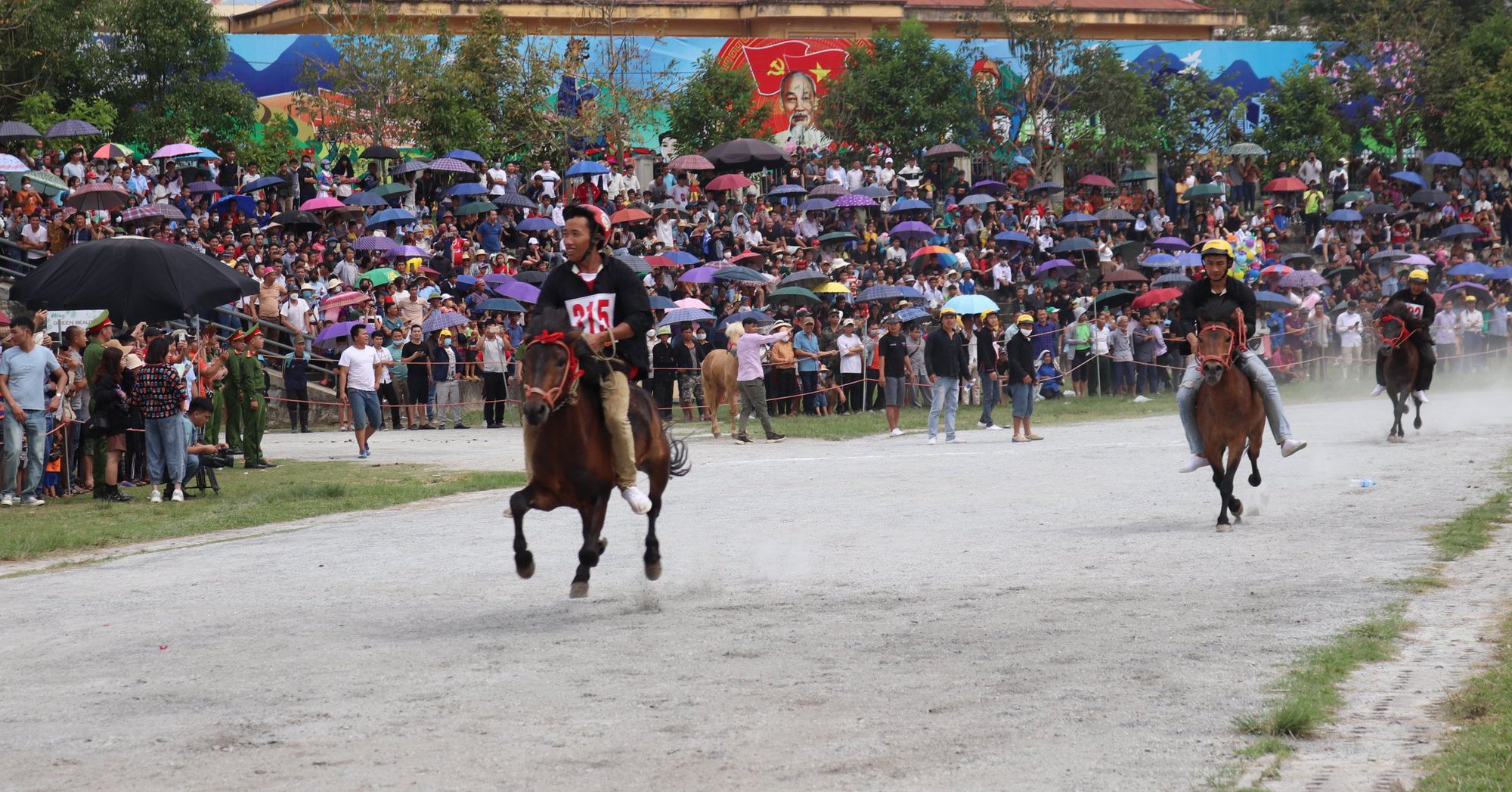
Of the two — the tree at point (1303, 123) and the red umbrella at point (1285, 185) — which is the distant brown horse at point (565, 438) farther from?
the tree at point (1303, 123)

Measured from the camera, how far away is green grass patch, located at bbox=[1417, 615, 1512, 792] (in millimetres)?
6555

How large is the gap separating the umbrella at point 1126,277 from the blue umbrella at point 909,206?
514cm

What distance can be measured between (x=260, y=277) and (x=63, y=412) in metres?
12.4

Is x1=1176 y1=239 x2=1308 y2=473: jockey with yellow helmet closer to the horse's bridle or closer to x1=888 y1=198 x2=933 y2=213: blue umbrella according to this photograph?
the horse's bridle

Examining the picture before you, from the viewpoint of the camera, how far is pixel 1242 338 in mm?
15258

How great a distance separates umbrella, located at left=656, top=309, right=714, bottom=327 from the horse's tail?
56.3ft

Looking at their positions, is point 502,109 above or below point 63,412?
above

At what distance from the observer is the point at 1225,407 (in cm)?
1520

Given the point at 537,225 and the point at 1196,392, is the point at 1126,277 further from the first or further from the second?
the point at 1196,392

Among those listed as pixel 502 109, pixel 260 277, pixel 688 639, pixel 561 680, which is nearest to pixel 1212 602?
pixel 688 639

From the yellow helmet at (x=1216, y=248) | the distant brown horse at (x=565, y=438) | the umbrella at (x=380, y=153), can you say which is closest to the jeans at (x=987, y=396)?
the yellow helmet at (x=1216, y=248)

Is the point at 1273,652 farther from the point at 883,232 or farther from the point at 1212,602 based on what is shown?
the point at 883,232

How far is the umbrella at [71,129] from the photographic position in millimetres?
34125

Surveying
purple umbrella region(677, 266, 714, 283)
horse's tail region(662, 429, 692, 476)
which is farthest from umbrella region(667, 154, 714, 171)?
horse's tail region(662, 429, 692, 476)
